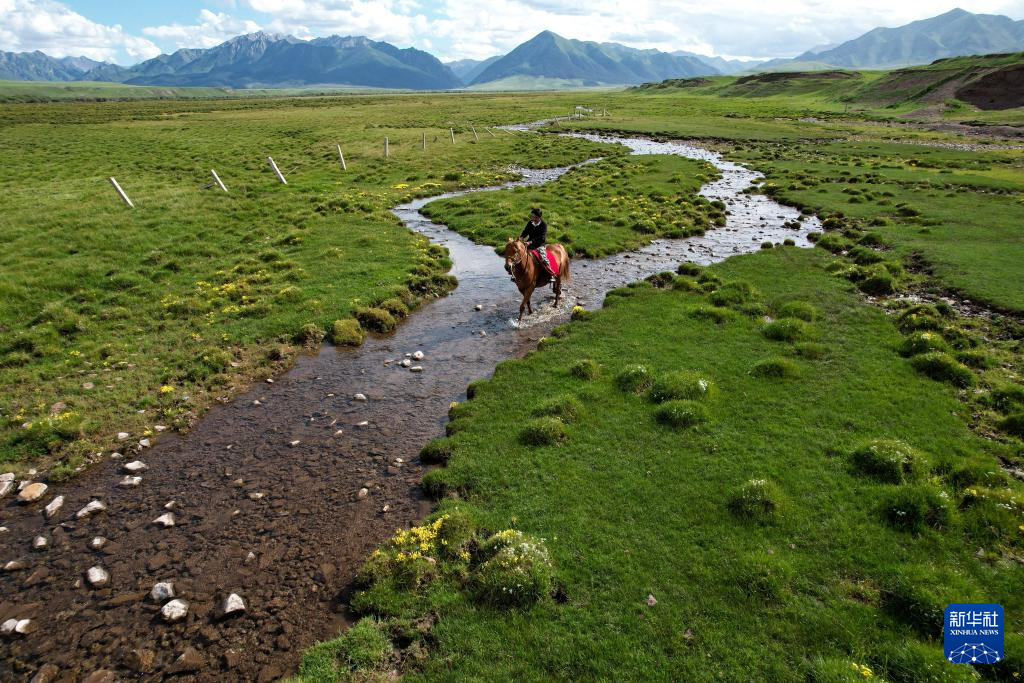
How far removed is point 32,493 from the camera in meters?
12.3

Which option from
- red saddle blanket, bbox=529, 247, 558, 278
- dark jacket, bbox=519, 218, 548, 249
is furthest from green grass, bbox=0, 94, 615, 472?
red saddle blanket, bbox=529, 247, 558, 278

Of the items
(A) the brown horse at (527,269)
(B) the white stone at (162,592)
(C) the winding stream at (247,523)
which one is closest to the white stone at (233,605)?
(C) the winding stream at (247,523)

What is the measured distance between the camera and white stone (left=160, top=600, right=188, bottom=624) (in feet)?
30.6

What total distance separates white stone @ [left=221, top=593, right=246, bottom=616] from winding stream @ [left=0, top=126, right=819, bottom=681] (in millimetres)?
143

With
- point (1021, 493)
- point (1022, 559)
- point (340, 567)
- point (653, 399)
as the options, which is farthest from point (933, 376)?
point (340, 567)

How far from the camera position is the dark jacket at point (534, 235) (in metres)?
23.1

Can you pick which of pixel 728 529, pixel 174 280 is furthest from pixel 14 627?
pixel 174 280

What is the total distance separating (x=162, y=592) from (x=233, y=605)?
1.73 meters

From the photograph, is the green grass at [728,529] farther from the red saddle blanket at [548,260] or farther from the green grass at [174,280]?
the green grass at [174,280]

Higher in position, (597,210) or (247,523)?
(597,210)

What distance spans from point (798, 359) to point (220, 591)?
18.6 meters

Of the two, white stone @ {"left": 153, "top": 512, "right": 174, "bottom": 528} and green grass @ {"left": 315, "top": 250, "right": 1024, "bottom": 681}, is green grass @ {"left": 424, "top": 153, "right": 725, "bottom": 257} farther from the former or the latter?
white stone @ {"left": 153, "top": 512, "right": 174, "bottom": 528}

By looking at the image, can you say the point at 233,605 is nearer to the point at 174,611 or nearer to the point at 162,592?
the point at 174,611

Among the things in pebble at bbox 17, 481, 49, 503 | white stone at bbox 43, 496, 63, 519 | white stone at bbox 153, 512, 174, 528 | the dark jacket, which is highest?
the dark jacket
